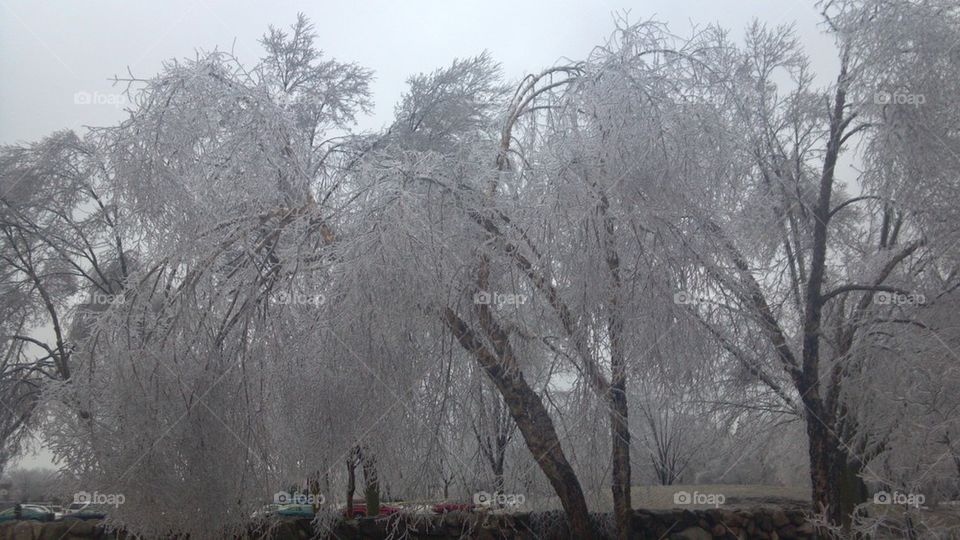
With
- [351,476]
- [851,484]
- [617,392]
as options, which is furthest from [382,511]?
[851,484]

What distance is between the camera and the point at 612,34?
727 centimetres

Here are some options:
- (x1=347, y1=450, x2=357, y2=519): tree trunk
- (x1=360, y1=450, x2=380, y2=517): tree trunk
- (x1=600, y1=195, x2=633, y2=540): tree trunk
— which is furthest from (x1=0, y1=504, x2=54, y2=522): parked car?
(x1=600, y1=195, x2=633, y2=540): tree trunk

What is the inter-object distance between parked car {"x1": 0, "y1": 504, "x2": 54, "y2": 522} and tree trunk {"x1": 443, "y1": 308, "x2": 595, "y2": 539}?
24.3 ft

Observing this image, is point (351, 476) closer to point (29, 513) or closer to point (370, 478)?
point (370, 478)

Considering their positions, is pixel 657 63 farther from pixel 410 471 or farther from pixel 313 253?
pixel 410 471

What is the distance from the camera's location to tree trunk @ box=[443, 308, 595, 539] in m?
7.64

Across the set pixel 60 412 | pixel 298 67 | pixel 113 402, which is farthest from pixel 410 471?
pixel 298 67

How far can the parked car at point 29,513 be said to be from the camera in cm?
1152

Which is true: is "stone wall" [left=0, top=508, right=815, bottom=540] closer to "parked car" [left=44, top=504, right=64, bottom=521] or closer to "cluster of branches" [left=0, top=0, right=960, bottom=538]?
"cluster of branches" [left=0, top=0, right=960, bottom=538]

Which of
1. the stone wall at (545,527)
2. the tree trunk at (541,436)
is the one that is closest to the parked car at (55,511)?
the stone wall at (545,527)

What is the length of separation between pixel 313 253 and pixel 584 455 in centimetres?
336

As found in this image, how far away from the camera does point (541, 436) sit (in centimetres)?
778

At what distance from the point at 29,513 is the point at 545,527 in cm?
742

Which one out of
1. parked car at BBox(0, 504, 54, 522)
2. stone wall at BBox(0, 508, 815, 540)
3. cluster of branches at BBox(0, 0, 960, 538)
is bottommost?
stone wall at BBox(0, 508, 815, 540)
